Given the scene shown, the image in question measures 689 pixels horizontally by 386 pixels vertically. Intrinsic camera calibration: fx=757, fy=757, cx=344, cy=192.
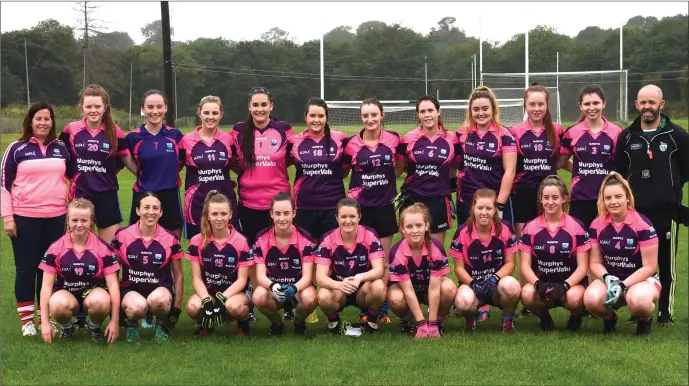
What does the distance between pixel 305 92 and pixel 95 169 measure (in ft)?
126

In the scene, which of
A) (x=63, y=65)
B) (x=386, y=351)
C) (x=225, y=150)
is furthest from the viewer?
(x=63, y=65)

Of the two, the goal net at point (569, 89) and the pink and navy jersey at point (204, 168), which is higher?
the goal net at point (569, 89)

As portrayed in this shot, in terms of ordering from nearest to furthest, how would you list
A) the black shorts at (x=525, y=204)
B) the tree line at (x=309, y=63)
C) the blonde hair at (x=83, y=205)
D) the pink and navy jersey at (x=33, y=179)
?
the blonde hair at (x=83, y=205)
the pink and navy jersey at (x=33, y=179)
the black shorts at (x=525, y=204)
the tree line at (x=309, y=63)

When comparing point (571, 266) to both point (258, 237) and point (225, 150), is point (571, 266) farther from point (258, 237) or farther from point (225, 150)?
point (225, 150)

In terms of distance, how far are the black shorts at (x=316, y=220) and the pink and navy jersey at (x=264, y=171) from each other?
0.25 metres

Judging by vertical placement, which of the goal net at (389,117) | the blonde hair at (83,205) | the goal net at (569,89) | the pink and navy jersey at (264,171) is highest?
the goal net at (569,89)

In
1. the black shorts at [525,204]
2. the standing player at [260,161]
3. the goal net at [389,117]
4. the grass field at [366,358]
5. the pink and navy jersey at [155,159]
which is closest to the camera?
the grass field at [366,358]

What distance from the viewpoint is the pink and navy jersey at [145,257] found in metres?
5.75

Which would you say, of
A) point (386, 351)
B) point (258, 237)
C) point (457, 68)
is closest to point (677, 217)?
point (386, 351)

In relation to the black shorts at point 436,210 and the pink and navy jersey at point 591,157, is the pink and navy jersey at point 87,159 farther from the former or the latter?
the pink and navy jersey at point 591,157

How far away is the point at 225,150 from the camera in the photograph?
619 centimetres

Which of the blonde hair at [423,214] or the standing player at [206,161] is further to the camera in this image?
the standing player at [206,161]

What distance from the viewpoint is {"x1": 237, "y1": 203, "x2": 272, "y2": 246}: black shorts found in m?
6.31

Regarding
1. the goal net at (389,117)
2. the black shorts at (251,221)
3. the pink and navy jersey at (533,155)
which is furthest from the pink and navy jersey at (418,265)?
the goal net at (389,117)
